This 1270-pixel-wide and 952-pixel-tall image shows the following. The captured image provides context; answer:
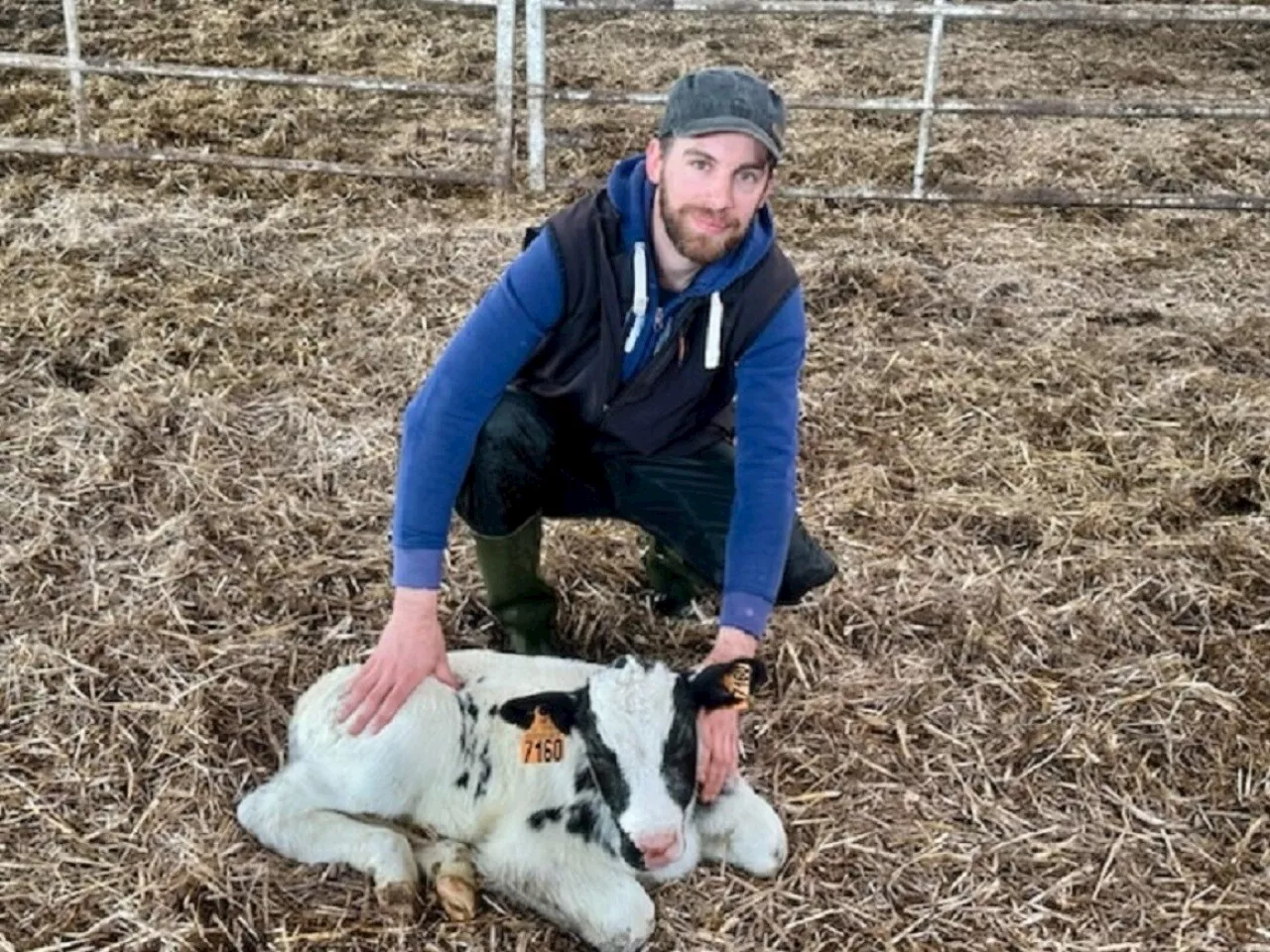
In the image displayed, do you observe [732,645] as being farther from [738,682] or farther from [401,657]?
[401,657]

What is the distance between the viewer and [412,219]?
7168 mm

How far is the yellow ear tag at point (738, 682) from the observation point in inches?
123

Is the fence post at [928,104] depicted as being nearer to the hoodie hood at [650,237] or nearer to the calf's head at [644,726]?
the hoodie hood at [650,237]

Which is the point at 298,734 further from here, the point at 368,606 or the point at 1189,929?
the point at 1189,929

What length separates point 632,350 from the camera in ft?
11.6

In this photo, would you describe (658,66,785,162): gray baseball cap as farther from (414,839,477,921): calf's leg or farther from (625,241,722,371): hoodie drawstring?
(414,839,477,921): calf's leg

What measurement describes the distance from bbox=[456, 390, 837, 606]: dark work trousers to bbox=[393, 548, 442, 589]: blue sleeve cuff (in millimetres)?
575

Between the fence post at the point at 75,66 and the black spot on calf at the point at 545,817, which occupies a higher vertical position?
the fence post at the point at 75,66

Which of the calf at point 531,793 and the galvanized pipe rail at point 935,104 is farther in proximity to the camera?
the galvanized pipe rail at point 935,104

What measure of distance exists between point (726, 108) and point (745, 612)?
1.07m

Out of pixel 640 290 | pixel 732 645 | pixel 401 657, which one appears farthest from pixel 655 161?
pixel 401 657

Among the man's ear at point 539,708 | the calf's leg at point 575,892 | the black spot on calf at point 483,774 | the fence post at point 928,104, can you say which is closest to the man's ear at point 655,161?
the man's ear at point 539,708

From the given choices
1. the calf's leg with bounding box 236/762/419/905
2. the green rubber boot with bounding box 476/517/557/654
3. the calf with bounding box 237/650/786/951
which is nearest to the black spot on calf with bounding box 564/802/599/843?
the calf with bounding box 237/650/786/951

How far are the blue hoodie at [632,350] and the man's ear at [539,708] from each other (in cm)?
33
